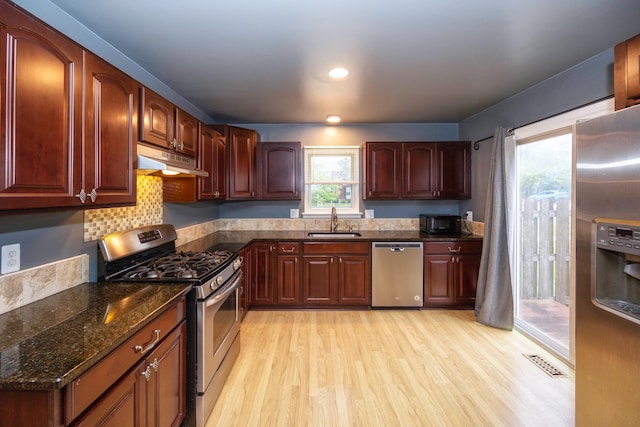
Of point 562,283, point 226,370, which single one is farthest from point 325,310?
point 562,283

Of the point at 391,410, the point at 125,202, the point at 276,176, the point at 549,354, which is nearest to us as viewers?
the point at 125,202

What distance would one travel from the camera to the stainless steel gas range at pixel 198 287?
184cm

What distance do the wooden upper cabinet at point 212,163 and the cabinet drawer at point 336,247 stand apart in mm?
1153

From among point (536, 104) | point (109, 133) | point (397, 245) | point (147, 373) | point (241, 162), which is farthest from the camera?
point (241, 162)

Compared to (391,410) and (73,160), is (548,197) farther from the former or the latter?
(73,160)

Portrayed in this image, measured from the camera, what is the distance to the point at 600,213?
1.47 meters

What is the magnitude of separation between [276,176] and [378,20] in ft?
8.27

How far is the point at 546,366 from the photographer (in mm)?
2502

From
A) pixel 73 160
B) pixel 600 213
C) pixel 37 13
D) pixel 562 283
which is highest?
pixel 37 13

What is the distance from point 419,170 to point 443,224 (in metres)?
0.75

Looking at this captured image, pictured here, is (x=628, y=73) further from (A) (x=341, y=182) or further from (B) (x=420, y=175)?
(A) (x=341, y=182)

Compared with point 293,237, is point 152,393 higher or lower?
lower

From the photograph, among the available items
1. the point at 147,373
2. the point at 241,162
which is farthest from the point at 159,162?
the point at 241,162

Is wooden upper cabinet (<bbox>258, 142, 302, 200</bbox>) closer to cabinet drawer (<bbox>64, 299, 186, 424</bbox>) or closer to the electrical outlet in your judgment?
cabinet drawer (<bbox>64, 299, 186, 424</bbox>)
